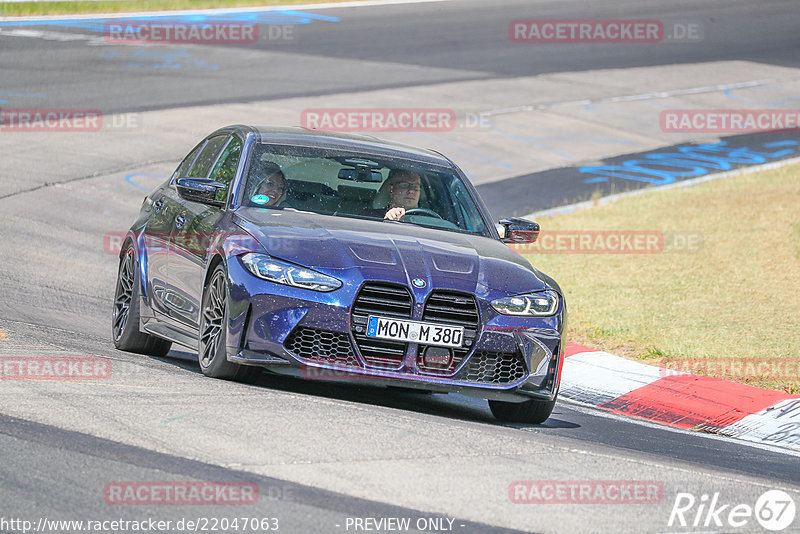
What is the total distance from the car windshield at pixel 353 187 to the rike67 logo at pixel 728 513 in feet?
10.4

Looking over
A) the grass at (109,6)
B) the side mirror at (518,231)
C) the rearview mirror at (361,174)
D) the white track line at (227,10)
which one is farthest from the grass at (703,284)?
the grass at (109,6)

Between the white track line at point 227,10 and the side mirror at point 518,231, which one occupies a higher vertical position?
the side mirror at point 518,231

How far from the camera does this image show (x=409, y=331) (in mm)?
7312

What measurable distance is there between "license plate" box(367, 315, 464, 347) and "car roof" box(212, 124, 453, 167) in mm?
1942

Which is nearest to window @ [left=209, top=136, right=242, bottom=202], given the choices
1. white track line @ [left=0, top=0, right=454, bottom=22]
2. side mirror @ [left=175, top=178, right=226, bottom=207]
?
side mirror @ [left=175, top=178, right=226, bottom=207]

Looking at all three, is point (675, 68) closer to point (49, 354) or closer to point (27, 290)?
point (27, 290)

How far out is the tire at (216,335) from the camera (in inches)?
299

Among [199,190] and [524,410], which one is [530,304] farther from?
[199,190]

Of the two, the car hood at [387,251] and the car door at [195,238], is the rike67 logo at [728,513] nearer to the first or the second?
the car hood at [387,251]

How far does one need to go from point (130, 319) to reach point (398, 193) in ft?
7.09

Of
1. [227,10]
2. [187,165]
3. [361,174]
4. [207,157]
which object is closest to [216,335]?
[361,174]

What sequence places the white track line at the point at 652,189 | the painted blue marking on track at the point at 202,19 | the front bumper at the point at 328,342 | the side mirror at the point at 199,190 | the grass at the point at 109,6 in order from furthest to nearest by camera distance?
1. the grass at the point at 109,6
2. the painted blue marking on track at the point at 202,19
3. the white track line at the point at 652,189
4. the side mirror at the point at 199,190
5. the front bumper at the point at 328,342

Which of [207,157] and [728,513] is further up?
[207,157]

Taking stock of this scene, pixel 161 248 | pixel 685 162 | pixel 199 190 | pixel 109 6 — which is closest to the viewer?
pixel 199 190
